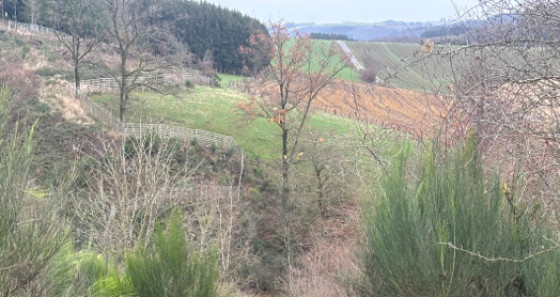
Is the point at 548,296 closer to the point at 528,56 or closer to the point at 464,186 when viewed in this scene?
the point at 464,186

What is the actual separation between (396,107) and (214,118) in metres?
20.9

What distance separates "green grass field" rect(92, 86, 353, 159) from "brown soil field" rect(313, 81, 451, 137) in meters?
13.9

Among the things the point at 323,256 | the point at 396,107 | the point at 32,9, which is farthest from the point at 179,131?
the point at 32,9

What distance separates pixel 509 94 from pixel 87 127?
22.1 m

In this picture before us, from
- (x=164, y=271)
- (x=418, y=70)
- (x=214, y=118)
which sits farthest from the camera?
(x=214, y=118)

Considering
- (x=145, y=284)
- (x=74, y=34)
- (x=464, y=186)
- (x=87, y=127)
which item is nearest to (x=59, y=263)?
(x=145, y=284)

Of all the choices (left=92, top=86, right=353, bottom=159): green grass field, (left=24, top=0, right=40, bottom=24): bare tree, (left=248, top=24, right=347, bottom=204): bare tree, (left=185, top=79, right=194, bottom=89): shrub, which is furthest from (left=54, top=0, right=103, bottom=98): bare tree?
(left=24, top=0, right=40, bottom=24): bare tree

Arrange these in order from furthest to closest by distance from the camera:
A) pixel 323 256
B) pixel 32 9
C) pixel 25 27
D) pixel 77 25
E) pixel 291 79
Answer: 1. pixel 25 27
2. pixel 32 9
3. pixel 77 25
4. pixel 291 79
5. pixel 323 256

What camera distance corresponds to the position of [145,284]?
12.7 feet

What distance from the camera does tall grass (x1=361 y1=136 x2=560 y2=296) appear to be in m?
3.24

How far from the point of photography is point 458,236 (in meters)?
3.28

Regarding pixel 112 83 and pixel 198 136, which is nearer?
pixel 198 136

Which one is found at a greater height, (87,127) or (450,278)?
(450,278)

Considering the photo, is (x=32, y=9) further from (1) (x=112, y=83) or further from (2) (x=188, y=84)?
(2) (x=188, y=84)
